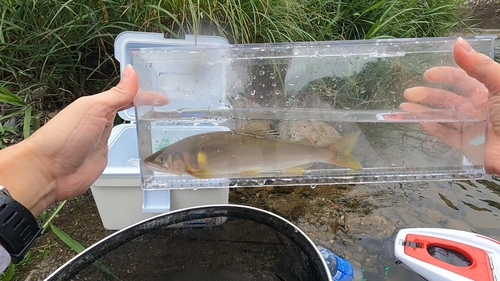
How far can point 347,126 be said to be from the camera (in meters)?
1.64

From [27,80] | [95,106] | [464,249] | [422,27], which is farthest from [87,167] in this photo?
[422,27]

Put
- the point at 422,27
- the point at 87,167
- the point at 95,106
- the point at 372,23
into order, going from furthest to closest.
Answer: the point at 422,27, the point at 372,23, the point at 87,167, the point at 95,106

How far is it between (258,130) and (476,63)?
83 cm

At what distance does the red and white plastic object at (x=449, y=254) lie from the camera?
5.04 feet

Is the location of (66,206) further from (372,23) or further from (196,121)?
(372,23)

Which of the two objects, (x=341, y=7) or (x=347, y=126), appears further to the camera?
(x=341, y=7)

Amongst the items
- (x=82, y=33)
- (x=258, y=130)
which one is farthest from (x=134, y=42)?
(x=258, y=130)

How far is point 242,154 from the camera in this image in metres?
1.48

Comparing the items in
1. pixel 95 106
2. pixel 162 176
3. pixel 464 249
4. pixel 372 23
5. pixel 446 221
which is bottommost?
pixel 446 221

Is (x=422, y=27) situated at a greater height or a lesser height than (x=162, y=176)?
greater

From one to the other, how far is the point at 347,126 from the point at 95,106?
1.06m

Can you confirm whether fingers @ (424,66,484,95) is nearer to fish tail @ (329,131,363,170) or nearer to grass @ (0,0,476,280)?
→ fish tail @ (329,131,363,170)

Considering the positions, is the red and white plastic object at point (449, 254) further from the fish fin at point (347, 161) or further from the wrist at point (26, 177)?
the wrist at point (26, 177)

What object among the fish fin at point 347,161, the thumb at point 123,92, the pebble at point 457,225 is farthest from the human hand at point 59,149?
the pebble at point 457,225
